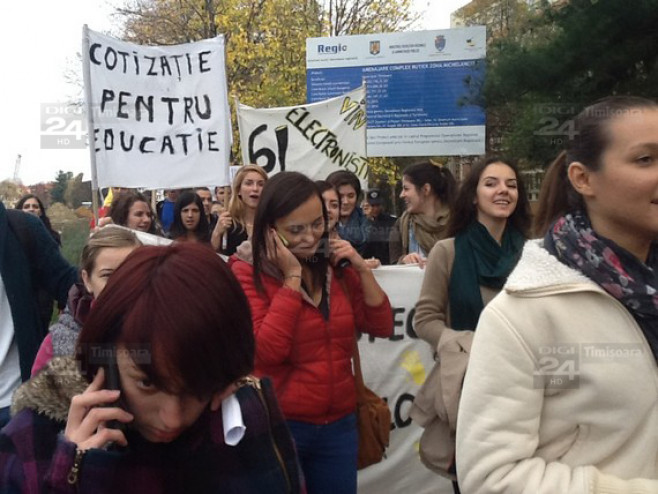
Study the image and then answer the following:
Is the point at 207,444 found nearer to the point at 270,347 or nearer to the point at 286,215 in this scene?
the point at 270,347

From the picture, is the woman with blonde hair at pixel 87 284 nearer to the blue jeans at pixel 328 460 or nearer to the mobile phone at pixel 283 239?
the mobile phone at pixel 283 239

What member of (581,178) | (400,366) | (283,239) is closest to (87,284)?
(283,239)

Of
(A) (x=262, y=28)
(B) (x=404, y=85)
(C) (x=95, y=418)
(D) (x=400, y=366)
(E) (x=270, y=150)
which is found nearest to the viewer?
(C) (x=95, y=418)

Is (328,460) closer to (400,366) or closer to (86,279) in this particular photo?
(86,279)

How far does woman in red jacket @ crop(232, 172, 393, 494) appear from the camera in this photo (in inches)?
98.0

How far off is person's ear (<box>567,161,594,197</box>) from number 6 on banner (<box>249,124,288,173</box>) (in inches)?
173

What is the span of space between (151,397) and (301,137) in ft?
16.2

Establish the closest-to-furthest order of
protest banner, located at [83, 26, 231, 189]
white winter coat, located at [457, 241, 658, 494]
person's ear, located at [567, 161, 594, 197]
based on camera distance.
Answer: white winter coat, located at [457, 241, 658, 494] → person's ear, located at [567, 161, 594, 197] → protest banner, located at [83, 26, 231, 189]

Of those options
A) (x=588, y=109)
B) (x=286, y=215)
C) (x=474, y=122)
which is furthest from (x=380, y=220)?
(x=474, y=122)

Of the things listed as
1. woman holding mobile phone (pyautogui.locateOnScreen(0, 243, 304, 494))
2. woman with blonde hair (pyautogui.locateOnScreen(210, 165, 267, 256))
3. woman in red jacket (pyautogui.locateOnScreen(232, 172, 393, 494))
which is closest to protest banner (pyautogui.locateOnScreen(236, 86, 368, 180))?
woman with blonde hair (pyautogui.locateOnScreen(210, 165, 267, 256))

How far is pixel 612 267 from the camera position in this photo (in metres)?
1.48

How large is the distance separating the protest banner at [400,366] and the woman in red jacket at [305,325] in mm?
1219

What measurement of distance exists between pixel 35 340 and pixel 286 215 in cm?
116

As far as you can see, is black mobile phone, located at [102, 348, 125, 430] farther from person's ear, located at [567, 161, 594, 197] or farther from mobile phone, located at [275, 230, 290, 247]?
mobile phone, located at [275, 230, 290, 247]
